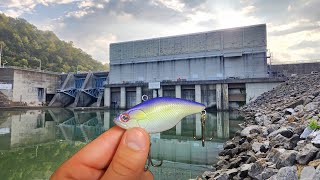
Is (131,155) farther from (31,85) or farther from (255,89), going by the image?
(31,85)

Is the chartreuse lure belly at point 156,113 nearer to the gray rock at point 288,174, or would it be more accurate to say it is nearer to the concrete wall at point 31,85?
the gray rock at point 288,174

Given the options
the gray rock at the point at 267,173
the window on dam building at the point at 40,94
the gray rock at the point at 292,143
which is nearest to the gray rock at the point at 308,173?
the gray rock at the point at 267,173

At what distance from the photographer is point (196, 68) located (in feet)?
93.0

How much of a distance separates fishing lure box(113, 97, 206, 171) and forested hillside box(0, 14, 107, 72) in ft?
159

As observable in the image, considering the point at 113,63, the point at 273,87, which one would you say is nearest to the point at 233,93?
the point at 273,87

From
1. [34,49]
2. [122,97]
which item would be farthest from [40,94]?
[34,49]

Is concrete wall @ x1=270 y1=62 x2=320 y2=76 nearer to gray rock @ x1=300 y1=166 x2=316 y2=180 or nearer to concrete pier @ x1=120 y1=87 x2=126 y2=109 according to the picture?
concrete pier @ x1=120 y1=87 x2=126 y2=109

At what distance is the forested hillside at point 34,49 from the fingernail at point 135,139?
48549mm

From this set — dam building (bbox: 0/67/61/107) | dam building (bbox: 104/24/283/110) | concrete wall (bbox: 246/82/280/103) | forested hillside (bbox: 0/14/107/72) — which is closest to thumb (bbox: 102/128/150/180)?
dam building (bbox: 104/24/283/110)

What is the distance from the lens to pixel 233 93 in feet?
81.5

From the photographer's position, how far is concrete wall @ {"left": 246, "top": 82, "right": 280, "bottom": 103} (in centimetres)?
2304

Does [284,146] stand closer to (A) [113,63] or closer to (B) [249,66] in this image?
(B) [249,66]

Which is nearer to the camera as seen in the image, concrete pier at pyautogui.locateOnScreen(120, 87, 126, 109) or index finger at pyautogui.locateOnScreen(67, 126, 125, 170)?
index finger at pyautogui.locateOnScreen(67, 126, 125, 170)

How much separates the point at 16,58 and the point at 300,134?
49.9m
